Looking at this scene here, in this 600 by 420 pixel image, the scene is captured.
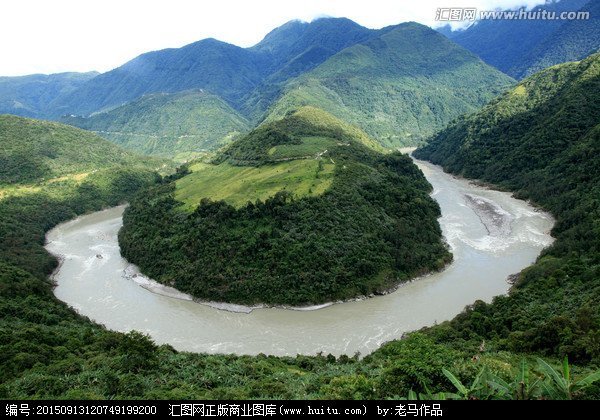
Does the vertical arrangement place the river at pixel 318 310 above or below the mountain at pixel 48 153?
below

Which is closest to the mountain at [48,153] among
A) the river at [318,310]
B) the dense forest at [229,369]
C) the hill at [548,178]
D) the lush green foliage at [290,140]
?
the river at [318,310]

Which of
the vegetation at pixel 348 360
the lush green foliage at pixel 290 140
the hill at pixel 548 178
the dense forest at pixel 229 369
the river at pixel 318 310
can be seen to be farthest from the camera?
the lush green foliage at pixel 290 140

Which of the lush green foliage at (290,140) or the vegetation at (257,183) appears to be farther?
the lush green foliage at (290,140)

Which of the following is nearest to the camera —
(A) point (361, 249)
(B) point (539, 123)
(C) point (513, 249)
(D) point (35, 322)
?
(D) point (35, 322)

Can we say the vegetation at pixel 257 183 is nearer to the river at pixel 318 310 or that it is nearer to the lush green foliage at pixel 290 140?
the lush green foliage at pixel 290 140

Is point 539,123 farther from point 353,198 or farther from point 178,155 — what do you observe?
point 178,155
